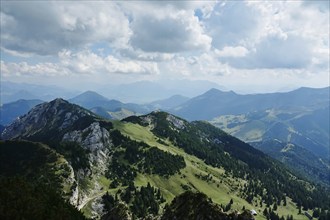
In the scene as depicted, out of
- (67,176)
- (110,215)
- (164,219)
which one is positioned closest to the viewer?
(164,219)

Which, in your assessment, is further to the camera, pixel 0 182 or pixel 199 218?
pixel 0 182

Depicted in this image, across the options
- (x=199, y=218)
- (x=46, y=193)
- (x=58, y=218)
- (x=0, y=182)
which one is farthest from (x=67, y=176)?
(x=199, y=218)

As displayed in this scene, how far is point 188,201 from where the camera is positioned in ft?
329

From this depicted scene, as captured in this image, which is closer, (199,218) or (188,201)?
(199,218)

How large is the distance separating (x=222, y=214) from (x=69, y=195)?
374 ft

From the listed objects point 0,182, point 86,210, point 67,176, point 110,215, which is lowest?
point 86,210

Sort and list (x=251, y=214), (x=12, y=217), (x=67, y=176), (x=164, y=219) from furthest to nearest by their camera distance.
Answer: (x=67, y=176) < (x=164, y=219) < (x=12, y=217) < (x=251, y=214)

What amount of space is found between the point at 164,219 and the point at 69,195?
9520 centimetres

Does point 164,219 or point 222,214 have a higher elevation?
point 222,214

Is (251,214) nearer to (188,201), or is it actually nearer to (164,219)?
(188,201)

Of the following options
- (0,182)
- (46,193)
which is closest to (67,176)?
(46,193)

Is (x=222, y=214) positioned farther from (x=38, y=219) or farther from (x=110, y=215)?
(x=38, y=219)

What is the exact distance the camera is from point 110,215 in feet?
372

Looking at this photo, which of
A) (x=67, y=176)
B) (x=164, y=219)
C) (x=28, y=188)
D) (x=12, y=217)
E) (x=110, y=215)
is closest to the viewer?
(x=12, y=217)
